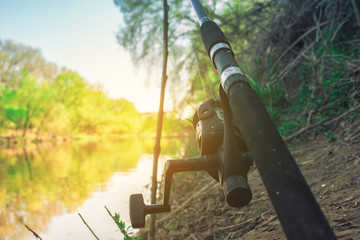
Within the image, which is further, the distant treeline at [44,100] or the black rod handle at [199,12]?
the distant treeline at [44,100]

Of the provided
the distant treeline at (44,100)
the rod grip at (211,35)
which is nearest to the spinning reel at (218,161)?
the rod grip at (211,35)

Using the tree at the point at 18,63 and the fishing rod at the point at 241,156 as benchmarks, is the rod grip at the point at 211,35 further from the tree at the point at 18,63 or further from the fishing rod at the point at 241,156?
the tree at the point at 18,63

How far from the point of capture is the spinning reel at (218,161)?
94 cm

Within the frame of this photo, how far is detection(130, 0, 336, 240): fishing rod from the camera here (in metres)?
0.64

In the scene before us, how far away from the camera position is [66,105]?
37812 mm

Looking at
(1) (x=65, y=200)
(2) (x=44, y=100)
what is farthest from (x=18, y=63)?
(1) (x=65, y=200)

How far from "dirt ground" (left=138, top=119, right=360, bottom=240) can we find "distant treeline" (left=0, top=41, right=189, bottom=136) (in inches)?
940

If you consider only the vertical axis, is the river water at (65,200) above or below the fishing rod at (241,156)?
above

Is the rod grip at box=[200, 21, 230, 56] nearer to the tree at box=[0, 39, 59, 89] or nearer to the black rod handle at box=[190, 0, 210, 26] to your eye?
the black rod handle at box=[190, 0, 210, 26]

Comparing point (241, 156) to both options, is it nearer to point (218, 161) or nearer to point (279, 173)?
point (218, 161)

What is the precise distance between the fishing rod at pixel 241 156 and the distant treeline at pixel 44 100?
25.8 m

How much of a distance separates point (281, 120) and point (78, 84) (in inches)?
1520

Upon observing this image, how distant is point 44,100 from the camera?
30953 mm

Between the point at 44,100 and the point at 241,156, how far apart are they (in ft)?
112
